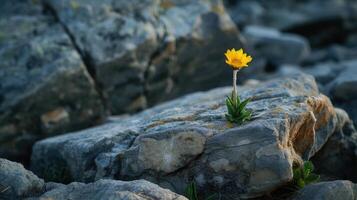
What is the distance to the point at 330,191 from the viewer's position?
280 inches

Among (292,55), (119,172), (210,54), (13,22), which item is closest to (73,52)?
(13,22)

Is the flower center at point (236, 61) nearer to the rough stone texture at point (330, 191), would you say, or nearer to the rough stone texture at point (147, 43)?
the rough stone texture at point (330, 191)

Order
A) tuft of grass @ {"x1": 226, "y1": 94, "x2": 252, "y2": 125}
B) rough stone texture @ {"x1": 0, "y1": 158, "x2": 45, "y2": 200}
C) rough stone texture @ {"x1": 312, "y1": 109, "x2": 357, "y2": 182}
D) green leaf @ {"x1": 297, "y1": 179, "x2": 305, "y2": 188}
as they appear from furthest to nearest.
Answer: rough stone texture @ {"x1": 312, "y1": 109, "x2": 357, "y2": 182} < tuft of grass @ {"x1": 226, "y1": 94, "x2": 252, "y2": 125} < green leaf @ {"x1": 297, "y1": 179, "x2": 305, "y2": 188} < rough stone texture @ {"x1": 0, "y1": 158, "x2": 45, "y2": 200}

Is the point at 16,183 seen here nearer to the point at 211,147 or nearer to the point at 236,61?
the point at 211,147

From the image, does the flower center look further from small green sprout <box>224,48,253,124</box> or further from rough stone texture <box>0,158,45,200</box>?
rough stone texture <box>0,158,45,200</box>

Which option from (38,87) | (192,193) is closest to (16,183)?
(192,193)

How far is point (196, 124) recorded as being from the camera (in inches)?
310

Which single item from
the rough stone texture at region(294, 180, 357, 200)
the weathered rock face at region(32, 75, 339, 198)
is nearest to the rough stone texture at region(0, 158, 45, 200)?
the weathered rock face at region(32, 75, 339, 198)

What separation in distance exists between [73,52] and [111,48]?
2.50 feet

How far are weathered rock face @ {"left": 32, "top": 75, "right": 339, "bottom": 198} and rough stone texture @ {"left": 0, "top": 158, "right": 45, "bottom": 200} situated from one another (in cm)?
118

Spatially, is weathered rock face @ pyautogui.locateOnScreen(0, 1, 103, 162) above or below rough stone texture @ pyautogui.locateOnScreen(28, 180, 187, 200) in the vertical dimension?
above

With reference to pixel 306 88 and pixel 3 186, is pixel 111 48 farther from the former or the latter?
pixel 3 186

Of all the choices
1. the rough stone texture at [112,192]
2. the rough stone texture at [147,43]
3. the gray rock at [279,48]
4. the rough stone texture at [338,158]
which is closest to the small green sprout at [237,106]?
the rough stone texture at [112,192]

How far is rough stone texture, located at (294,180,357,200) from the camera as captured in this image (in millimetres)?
7090
